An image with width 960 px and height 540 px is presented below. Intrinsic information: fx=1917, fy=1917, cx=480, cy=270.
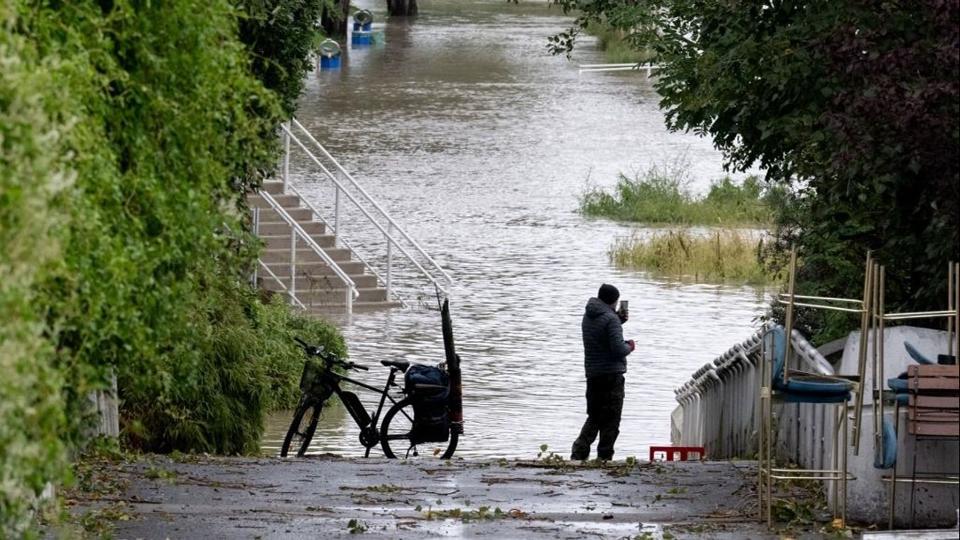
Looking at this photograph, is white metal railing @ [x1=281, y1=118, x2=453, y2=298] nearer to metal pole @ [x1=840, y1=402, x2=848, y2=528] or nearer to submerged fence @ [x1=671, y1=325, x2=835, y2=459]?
submerged fence @ [x1=671, y1=325, x2=835, y2=459]

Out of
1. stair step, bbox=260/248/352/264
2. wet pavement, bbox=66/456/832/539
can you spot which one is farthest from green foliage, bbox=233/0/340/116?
stair step, bbox=260/248/352/264

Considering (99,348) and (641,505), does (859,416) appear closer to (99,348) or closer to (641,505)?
(641,505)

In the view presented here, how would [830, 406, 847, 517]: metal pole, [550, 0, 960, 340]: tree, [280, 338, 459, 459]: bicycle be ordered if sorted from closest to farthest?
[830, 406, 847, 517]: metal pole < [550, 0, 960, 340]: tree < [280, 338, 459, 459]: bicycle

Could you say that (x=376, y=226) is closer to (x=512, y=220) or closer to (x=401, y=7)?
(x=512, y=220)

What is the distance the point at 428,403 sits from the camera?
15102 millimetres

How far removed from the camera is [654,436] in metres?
18.6

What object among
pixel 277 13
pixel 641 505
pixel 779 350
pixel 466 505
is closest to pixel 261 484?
pixel 466 505

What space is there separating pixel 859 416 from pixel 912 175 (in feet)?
8.63

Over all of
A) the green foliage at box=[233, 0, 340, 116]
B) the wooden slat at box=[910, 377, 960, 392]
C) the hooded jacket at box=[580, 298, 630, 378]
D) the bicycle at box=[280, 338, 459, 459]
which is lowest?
the bicycle at box=[280, 338, 459, 459]

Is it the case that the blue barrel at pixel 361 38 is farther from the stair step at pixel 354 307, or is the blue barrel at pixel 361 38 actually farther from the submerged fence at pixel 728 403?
the submerged fence at pixel 728 403

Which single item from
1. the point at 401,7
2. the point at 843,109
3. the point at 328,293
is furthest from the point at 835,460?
the point at 401,7

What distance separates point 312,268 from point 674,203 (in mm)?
11357

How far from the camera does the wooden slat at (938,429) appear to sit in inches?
383

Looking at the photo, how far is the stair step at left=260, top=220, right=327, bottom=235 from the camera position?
26.9m
